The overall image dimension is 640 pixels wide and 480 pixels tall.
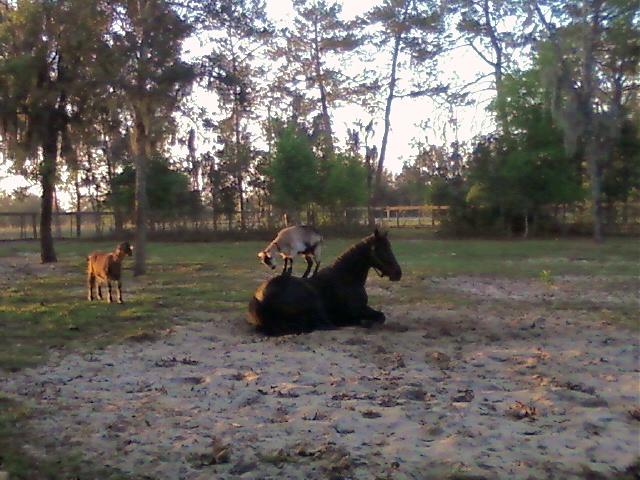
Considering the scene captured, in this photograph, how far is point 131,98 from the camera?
53.4ft

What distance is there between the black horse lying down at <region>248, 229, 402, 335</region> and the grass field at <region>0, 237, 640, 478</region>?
1.12 meters

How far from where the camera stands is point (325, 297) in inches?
362

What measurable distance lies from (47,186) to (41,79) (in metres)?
3.35

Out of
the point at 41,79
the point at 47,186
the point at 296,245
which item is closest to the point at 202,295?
the point at 296,245

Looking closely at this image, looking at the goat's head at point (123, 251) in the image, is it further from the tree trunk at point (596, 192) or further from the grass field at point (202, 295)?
the tree trunk at point (596, 192)

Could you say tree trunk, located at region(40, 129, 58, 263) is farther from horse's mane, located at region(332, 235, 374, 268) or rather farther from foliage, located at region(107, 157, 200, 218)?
horse's mane, located at region(332, 235, 374, 268)

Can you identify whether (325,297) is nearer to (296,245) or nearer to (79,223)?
(296,245)

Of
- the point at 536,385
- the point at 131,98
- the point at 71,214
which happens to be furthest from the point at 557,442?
the point at 71,214

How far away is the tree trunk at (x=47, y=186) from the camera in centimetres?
2106

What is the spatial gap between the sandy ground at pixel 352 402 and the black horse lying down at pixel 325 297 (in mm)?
348

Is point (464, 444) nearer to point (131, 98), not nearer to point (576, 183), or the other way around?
point (131, 98)

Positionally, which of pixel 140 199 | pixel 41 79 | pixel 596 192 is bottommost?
pixel 140 199

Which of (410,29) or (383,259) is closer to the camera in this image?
(383,259)

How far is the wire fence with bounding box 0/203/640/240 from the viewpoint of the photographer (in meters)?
31.8
